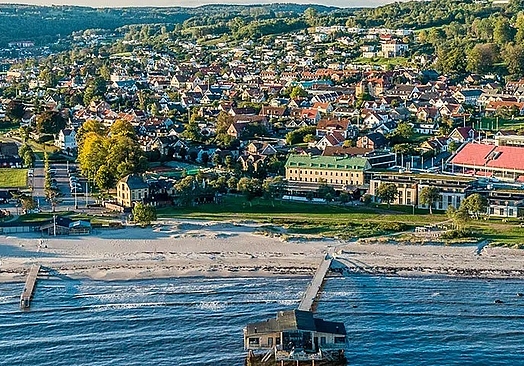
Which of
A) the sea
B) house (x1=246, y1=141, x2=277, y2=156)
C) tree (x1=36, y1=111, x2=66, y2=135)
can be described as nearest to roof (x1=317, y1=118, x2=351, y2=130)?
house (x1=246, y1=141, x2=277, y2=156)

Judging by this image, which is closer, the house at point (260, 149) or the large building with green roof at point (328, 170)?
the large building with green roof at point (328, 170)

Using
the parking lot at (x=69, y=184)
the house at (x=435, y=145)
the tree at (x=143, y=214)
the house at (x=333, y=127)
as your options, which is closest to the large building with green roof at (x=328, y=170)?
the house at (x=435, y=145)

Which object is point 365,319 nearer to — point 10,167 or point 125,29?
point 10,167

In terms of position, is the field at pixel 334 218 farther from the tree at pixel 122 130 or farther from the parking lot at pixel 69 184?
the tree at pixel 122 130

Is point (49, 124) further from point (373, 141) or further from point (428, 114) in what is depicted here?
point (428, 114)

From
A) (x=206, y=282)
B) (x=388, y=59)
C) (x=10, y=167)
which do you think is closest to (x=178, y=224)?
(x=206, y=282)

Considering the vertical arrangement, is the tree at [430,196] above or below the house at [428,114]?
below
